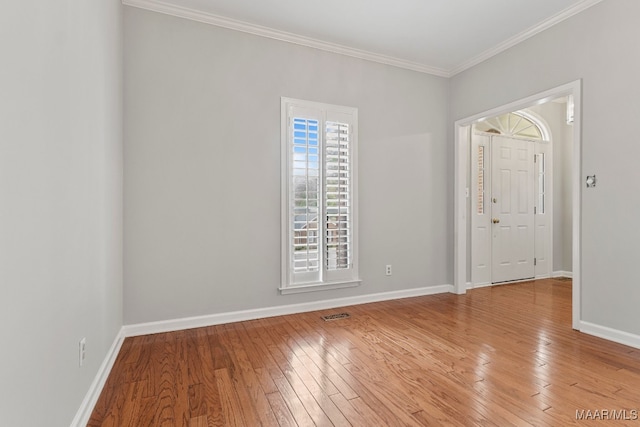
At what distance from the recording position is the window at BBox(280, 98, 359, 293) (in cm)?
346

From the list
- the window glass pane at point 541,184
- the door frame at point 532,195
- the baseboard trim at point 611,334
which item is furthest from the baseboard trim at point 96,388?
the window glass pane at point 541,184

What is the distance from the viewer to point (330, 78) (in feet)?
12.2

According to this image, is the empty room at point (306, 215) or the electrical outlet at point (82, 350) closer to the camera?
the empty room at point (306, 215)

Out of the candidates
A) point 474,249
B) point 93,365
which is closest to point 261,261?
point 93,365

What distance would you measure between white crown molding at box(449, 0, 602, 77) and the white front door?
1.30m

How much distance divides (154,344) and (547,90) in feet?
14.3

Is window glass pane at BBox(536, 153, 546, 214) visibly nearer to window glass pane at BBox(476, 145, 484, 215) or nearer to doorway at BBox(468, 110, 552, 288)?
doorway at BBox(468, 110, 552, 288)

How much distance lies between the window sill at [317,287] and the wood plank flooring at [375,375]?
0.97 feet

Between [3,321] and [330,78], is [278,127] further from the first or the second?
[3,321]

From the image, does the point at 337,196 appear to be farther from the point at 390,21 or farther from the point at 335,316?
the point at 390,21

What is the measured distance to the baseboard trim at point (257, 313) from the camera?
2.94m

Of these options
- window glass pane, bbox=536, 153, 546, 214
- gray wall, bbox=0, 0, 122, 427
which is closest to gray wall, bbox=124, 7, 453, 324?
gray wall, bbox=0, 0, 122, 427

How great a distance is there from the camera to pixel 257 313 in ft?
11.0

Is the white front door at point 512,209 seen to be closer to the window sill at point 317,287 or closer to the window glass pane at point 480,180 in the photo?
the window glass pane at point 480,180
